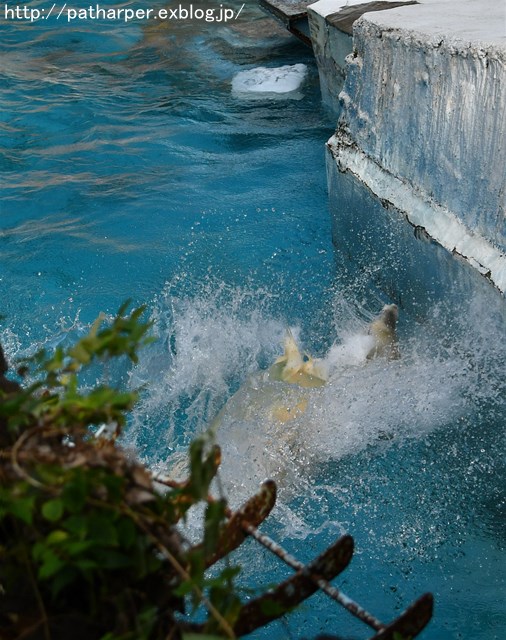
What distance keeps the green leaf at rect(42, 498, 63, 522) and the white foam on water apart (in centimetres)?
901

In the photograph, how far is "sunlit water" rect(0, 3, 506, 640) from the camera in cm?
391

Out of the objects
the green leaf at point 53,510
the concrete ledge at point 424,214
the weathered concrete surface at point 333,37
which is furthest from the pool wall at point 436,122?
the green leaf at point 53,510

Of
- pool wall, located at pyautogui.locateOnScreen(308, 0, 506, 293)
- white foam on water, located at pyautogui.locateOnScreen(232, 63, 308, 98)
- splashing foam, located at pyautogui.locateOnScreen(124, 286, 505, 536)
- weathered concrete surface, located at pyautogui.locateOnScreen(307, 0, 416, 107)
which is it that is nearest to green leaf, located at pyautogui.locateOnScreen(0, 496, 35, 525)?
pool wall, located at pyautogui.locateOnScreen(308, 0, 506, 293)

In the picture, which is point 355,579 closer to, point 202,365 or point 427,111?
point 202,365

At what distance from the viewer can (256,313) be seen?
5.84 metres

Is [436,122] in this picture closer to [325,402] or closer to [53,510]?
[325,402]

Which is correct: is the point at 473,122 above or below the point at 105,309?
above

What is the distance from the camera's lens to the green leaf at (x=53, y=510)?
4.03ft

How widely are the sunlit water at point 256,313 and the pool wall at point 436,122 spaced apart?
36 cm

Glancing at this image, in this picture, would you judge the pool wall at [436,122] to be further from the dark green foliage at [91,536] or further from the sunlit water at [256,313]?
the dark green foliage at [91,536]

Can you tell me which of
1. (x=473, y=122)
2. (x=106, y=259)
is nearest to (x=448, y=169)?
(x=473, y=122)

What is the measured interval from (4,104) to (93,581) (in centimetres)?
984

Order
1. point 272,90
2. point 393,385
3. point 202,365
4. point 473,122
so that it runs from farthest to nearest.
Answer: point 272,90 → point 202,365 → point 393,385 → point 473,122

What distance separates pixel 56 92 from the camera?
1034 cm
